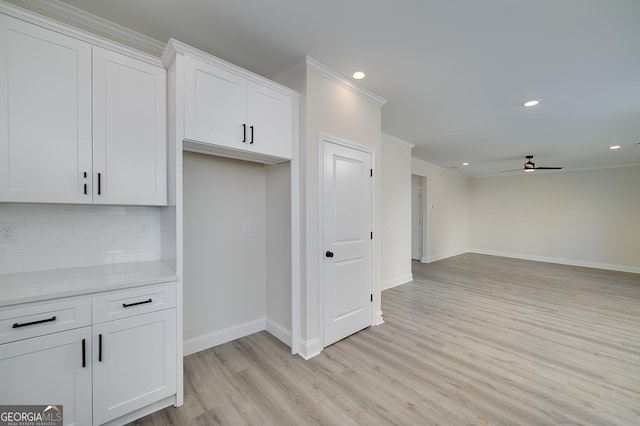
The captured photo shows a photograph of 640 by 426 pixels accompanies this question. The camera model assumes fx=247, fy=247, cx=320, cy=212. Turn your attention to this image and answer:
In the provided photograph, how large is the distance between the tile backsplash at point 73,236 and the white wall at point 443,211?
589 cm

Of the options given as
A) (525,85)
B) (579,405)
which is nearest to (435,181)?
(525,85)

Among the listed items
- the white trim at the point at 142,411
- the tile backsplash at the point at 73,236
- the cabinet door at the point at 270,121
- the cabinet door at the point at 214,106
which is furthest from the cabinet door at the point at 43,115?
the white trim at the point at 142,411

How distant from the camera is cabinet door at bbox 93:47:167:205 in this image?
1760 millimetres

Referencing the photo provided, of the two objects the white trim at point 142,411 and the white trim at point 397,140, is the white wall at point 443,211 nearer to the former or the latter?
the white trim at point 397,140

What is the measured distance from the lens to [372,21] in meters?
1.91

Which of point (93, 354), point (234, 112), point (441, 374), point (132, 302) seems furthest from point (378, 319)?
point (234, 112)

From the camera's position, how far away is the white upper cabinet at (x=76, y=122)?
1500mm

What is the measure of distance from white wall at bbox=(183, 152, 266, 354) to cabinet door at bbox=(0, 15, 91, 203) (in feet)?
2.68

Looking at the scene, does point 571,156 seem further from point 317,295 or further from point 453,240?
point 317,295

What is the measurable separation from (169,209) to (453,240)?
28.0 ft

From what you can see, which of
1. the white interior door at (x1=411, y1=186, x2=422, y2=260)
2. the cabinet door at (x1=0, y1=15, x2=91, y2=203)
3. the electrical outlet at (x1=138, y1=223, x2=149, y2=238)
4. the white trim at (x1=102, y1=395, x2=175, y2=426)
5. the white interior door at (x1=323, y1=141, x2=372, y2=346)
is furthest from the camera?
the white interior door at (x1=411, y1=186, x2=422, y2=260)

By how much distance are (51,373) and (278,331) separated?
179 centimetres

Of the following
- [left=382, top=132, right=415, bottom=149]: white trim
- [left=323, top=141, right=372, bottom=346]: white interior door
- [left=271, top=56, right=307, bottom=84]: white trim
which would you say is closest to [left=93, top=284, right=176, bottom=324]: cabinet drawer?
[left=323, top=141, right=372, bottom=346]: white interior door

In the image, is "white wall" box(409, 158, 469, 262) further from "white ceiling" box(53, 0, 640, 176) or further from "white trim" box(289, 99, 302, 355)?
"white trim" box(289, 99, 302, 355)
